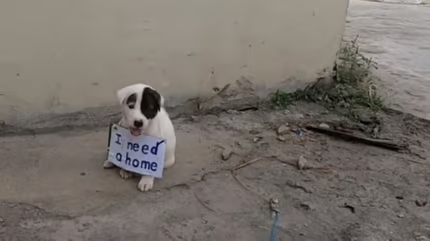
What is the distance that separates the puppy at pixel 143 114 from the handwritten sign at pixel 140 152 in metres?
0.03

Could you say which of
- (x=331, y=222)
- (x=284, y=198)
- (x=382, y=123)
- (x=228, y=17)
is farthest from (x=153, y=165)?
(x=382, y=123)

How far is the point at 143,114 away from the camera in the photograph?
2602 mm

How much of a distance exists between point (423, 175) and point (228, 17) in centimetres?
148

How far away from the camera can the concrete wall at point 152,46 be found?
3184 mm

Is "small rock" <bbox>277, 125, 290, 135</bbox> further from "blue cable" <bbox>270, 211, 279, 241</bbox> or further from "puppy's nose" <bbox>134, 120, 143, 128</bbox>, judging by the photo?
"puppy's nose" <bbox>134, 120, 143, 128</bbox>

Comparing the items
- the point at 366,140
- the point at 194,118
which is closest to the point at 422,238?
the point at 366,140

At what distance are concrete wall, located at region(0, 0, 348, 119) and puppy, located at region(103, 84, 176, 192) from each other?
2.32 feet

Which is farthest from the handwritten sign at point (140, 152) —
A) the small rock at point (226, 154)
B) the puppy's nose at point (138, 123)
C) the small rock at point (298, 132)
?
the small rock at point (298, 132)

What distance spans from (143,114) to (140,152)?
9.5 inches

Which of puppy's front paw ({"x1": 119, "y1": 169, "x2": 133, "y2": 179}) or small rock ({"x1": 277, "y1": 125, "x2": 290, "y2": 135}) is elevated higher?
small rock ({"x1": 277, "y1": 125, "x2": 290, "y2": 135})

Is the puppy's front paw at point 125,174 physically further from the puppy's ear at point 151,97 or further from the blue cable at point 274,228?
the blue cable at point 274,228

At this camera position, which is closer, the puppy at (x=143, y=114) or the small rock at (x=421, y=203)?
the puppy at (x=143, y=114)

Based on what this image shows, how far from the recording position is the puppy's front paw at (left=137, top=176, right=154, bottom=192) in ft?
8.95

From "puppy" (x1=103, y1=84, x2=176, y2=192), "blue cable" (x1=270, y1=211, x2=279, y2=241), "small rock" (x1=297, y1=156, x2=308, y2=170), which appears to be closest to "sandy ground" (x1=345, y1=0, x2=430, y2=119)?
"small rock" (x1=297, y1=156, x2=308, y2=170)
